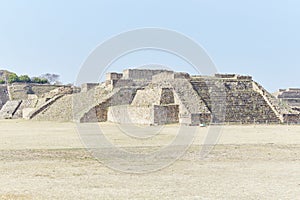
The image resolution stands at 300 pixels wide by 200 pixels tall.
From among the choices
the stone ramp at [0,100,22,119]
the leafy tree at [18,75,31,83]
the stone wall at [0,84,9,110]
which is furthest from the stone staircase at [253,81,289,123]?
the leafy tree at [18,75,31,83]

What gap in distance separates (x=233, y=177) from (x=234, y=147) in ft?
23.6

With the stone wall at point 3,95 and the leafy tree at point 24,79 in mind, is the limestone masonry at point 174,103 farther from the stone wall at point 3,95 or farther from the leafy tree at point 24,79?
the leafy tree at point 24,79

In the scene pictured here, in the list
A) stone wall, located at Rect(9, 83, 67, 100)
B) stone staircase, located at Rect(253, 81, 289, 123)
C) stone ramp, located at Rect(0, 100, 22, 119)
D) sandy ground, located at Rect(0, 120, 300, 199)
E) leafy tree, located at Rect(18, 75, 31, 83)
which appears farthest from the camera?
leafy tree, located at Rect(18, 75, 31, 83)

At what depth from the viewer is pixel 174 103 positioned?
37719mm

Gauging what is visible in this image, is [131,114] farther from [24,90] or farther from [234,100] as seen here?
[24,90]

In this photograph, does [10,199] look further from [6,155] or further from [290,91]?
[290,91]

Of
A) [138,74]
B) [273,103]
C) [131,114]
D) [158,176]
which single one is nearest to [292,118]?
[273,103]

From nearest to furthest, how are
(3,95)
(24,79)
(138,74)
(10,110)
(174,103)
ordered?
(174,103) < (138,74) < (10,110) < (3,95) < (24,79)

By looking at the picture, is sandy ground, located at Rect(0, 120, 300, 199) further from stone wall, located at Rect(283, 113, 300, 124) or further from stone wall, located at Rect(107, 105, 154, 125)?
stone wall, located at Rect(283, 113, 300, 124)

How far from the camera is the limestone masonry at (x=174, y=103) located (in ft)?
118

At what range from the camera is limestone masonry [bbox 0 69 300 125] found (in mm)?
36000

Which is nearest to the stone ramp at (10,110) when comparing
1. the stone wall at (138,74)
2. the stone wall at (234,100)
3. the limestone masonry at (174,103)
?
the limestone masonry at (174,103)

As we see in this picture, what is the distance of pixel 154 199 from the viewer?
9094 millimetres

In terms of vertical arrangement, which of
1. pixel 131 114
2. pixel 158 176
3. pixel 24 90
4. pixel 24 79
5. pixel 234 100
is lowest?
pixel 158 176
